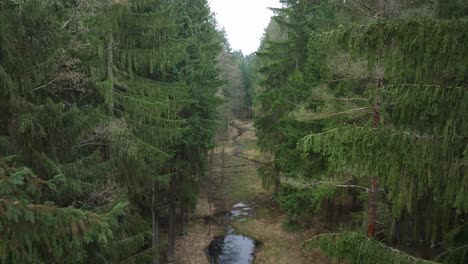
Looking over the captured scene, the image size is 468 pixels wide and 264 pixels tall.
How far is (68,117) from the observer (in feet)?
27.3

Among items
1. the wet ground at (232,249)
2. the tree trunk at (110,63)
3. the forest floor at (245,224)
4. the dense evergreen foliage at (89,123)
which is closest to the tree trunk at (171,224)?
the dense evergreen foliage at (89,123)

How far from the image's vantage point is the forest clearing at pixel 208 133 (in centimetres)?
512

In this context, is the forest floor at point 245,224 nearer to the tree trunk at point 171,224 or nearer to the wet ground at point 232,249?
the wet ground at point 232,249

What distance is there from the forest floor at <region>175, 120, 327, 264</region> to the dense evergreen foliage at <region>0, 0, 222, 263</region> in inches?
91.9

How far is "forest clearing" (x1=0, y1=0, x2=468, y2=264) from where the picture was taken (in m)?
5.12

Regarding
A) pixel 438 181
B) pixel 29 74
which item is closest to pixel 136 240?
pixel 29 74

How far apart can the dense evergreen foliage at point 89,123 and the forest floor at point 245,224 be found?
7.66ft

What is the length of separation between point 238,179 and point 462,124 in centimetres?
2965

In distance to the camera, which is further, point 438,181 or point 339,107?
point 339,107

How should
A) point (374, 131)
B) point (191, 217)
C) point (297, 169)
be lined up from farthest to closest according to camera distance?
1. point (191, 217)
2. point (297, 169)
3. point (374, 131)

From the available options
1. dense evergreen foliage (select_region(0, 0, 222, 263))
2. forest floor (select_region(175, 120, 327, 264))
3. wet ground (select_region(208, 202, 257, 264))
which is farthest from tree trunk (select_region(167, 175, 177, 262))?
wet ground (select_region(208, 202, 257, 264))

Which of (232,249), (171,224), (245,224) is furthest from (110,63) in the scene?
(245,224)

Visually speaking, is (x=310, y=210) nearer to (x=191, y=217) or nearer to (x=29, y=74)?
(x=191, y=217)

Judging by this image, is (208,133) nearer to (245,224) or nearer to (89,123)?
(245,224)
